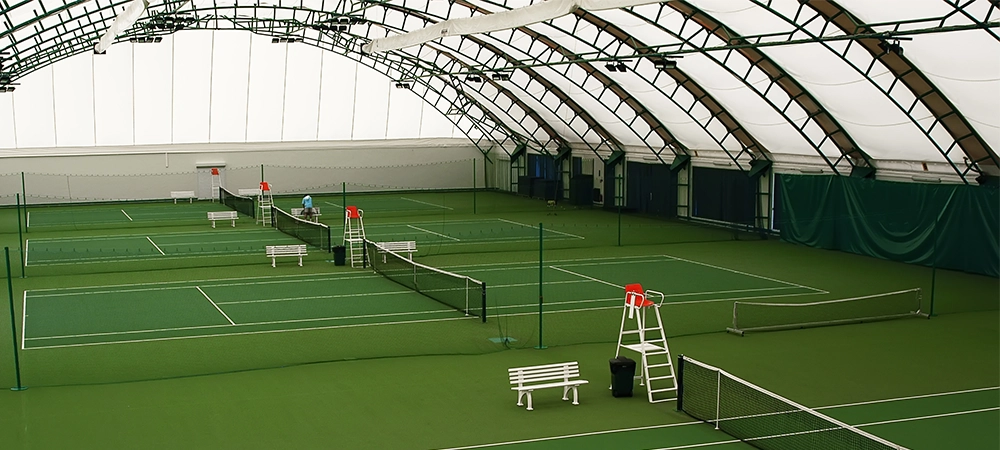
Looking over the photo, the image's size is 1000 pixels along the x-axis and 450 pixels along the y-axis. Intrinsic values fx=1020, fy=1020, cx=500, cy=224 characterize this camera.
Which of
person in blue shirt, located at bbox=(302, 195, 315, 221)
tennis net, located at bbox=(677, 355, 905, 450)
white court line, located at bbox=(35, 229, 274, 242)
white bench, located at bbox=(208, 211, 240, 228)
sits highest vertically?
person in blue shirt, located at bbox=(302, 195, 315, 221)

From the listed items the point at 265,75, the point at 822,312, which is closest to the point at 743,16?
the point at 822,312

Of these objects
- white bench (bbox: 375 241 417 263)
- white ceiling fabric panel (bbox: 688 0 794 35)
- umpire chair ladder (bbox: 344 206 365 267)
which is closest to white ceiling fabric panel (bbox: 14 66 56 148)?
umpire chair ladder (bbox: 344 206 365 267)

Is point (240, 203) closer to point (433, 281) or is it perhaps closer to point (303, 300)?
point (303, 300)

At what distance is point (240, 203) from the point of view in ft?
141

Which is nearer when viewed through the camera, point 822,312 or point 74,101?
point 822,312

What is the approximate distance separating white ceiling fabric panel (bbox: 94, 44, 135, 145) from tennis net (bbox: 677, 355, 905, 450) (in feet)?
125

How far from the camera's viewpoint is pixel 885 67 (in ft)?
80.5

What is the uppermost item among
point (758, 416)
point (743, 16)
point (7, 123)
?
point (743, 16)

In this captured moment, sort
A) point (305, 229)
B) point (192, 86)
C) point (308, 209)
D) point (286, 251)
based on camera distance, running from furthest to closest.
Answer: point (192, 86), point (308, 209), point (305, 229), point (286, 251)

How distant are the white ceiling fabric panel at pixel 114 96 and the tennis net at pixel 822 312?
34.7 m

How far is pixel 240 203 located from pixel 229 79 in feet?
25.3

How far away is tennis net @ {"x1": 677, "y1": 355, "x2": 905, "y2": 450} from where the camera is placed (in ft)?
37.1

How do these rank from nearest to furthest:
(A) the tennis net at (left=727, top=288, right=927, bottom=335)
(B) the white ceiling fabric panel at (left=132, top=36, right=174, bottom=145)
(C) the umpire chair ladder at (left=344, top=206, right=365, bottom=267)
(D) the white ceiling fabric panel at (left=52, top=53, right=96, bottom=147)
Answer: (A) the tennis net at (left=727, top=288, right=927, bottom=335) → (C) the umpire chair ladder at (left=344, top=206, right=365, bottom=267) → (D) the white ceiling fabric panel at (left=52, top=53, right=96, bottom=147) → (B) the white ceiling fabric panel at (left=132, top=36, right=174, bottom=145)

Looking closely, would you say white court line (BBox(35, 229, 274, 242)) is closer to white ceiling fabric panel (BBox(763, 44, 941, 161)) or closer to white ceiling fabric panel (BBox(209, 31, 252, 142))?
white ceiling fabric panel (BBox(209, 31, 252, 142))
